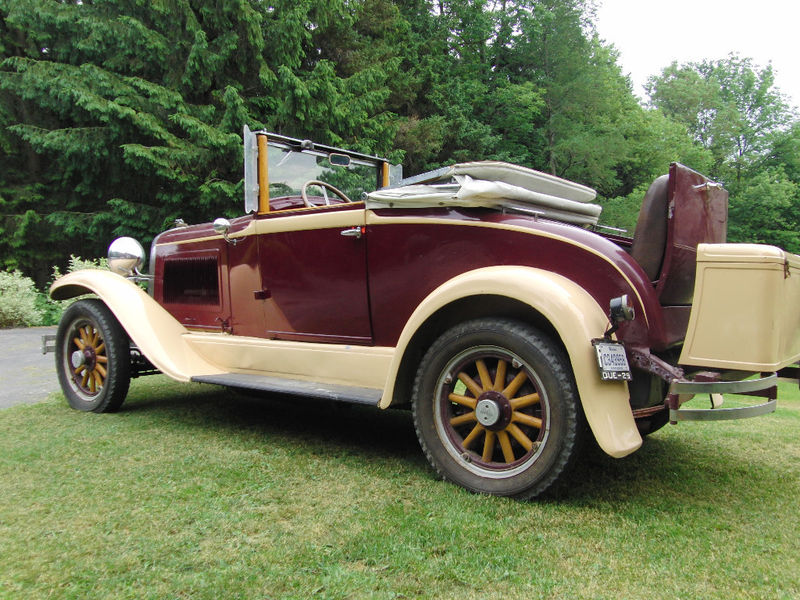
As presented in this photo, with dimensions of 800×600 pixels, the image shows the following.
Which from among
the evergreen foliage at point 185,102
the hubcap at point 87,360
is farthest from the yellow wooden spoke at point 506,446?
the evergreen foliage at point 185,102

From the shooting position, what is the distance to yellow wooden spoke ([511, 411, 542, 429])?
2.51 metres

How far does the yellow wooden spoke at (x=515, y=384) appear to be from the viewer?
2564 mm

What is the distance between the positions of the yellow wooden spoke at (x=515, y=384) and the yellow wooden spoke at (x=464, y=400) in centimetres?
16

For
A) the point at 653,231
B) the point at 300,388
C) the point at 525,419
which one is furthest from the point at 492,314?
the point at 300,388

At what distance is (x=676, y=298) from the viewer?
109 inches

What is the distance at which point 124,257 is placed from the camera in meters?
4.79

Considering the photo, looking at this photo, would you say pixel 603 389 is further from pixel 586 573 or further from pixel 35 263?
pixel 35 263

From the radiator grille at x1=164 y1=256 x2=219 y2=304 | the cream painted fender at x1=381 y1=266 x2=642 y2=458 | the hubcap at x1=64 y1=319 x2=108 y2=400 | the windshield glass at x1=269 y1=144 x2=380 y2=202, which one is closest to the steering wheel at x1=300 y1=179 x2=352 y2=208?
the windshield glass at x1=269 y1=144 x2=380 y2=202

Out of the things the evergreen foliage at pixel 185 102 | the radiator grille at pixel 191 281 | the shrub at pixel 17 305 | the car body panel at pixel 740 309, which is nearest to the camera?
the car body panel at pixel 740 309

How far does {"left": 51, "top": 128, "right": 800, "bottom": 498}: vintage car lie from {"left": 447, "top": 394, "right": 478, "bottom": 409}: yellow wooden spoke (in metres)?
0.02

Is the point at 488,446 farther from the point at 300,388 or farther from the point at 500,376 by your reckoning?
the point at 300,388

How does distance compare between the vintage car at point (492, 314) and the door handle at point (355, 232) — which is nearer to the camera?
the vintage car at point (492, 314)

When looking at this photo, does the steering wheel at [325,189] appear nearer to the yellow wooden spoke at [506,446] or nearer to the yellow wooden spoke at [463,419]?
the yellow wooden spoke at [463,419]

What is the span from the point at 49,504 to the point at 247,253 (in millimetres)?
1918
